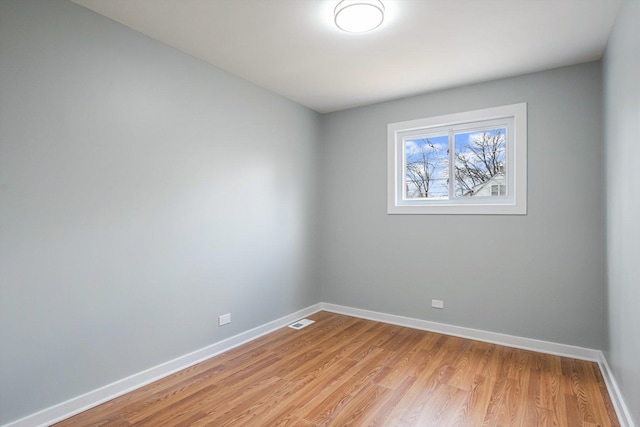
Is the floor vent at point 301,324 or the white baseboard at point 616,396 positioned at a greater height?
the white baseboard at point 616,396

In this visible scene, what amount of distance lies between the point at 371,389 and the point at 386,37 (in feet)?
8.52

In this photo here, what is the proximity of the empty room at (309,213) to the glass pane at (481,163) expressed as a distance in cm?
2

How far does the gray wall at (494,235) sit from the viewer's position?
289cm

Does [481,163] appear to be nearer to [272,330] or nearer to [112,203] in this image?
[272,330]

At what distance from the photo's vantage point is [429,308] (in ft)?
12.0

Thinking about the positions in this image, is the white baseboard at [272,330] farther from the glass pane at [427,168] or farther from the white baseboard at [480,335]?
the glass pane at [427,168]

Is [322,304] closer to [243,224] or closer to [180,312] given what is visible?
[243,224]

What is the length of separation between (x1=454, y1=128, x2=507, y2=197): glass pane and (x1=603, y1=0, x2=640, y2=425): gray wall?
91cm

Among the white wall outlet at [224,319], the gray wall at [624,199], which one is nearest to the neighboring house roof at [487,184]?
the gray wall at [624,199]

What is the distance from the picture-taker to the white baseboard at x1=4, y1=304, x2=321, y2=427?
1.95 m

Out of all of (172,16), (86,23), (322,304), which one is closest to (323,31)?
(172,16)

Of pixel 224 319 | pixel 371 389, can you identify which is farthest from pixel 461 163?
pixel 224 319

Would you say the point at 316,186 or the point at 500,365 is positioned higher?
the point at 316,186

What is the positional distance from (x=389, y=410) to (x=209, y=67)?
306 cm
